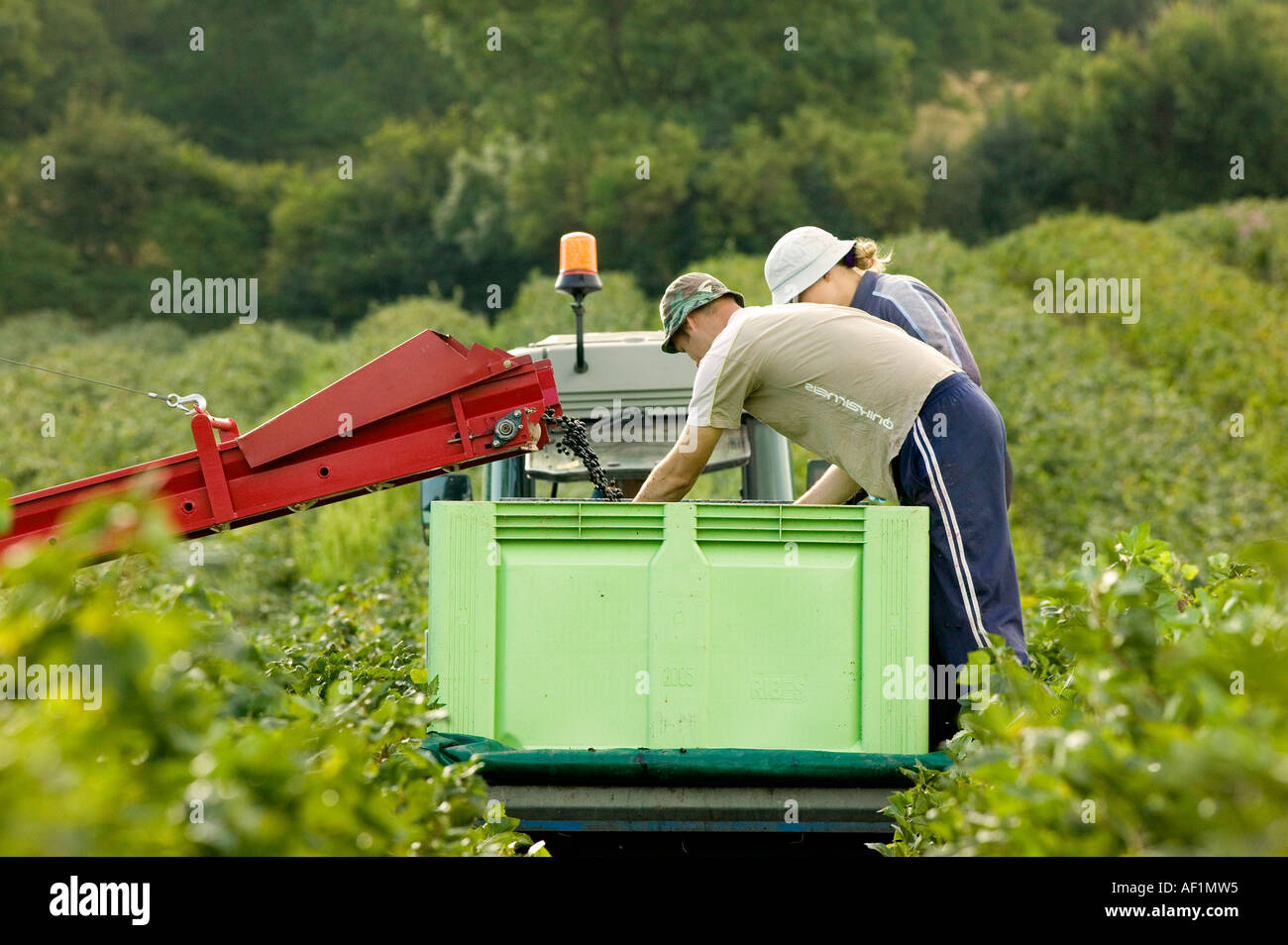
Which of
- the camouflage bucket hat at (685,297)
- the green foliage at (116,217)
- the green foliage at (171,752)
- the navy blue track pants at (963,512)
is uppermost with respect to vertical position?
the green foliage at (116,217)

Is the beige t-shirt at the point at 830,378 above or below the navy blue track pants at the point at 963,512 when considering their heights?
above

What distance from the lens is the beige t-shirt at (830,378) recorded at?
14.3 ft

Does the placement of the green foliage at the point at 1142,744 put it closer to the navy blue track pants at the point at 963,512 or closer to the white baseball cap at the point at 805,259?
the navy blue track pants at the point at 963,512

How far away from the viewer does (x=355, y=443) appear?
184 inches

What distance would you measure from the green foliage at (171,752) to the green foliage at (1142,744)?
988 mm

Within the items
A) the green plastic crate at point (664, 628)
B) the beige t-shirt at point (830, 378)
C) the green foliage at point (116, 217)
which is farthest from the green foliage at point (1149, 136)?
the green plastic crate at point (664, 628)

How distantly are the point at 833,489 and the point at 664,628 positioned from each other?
136 centimetres

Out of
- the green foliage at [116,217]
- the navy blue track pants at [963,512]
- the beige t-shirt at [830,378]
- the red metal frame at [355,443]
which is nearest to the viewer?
the navy blue track pants at [963,512]

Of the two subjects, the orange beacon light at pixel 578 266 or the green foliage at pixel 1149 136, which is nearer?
the orange beacon light at pixel 578 266

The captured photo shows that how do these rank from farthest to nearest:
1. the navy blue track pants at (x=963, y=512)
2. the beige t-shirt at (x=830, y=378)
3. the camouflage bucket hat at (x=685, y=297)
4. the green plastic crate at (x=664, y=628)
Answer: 1. the camouflage bucket hat at (x=685, y=297)
2. the beige t-shirt at (x=830, y=378)
3. the navy blue track pants at (x=963, y=512)
4. the green plastic crate at (x=664, y=628)

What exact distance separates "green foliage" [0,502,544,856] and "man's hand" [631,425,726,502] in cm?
161
